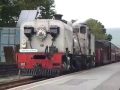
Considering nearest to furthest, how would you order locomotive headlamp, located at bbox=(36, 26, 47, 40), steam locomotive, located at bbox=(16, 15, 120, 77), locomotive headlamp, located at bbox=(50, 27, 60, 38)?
1. steam locomotive, located at bbox=(16, 15, 120, 77)
2. locomotive headlamp, located at bbox=(50, 27, 60, 38)
3. locomotive headlamp, located at bbox=(36, 26, 47, 40)

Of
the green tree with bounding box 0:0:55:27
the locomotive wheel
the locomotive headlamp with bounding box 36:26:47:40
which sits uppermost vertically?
the green tree with bounding box 0:0:55:27

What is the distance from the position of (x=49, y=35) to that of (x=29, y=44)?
1.36m

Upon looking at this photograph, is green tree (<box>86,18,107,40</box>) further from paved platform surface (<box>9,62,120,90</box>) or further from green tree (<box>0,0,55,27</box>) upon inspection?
paved platform surface (<box>9,62,120,90</box>)

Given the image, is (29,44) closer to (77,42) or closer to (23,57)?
(23,57)

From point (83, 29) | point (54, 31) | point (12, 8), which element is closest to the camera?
point (54, 31)

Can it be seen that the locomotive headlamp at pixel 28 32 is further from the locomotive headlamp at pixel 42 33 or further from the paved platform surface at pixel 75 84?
the paved platform surface at pixel 75 84

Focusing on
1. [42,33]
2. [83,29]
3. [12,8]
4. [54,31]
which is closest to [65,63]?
[54,31]

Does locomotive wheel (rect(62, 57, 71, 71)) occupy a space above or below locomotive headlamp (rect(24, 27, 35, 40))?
below

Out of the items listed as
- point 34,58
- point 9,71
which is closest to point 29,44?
point 34,58

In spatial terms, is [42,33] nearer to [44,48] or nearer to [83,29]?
[44,48]

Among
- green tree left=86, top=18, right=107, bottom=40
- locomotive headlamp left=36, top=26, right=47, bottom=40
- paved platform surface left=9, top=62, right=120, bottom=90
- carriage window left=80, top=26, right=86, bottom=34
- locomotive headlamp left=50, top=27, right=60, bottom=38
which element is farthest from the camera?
green tree left=86, top=18, right=107, bottom=40

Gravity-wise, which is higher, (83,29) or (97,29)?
(97,29)

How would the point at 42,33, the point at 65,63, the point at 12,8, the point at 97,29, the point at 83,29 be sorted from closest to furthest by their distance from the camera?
1. the point at 42,33
2. the point at 65,63
3. the point at 83,29
4. the point at 12,8
5. the point at 97,29

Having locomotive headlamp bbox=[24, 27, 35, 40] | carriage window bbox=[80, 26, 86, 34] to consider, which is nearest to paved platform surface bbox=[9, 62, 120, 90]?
locomotive headlamp bbox=[24, 27, 35, 40]
